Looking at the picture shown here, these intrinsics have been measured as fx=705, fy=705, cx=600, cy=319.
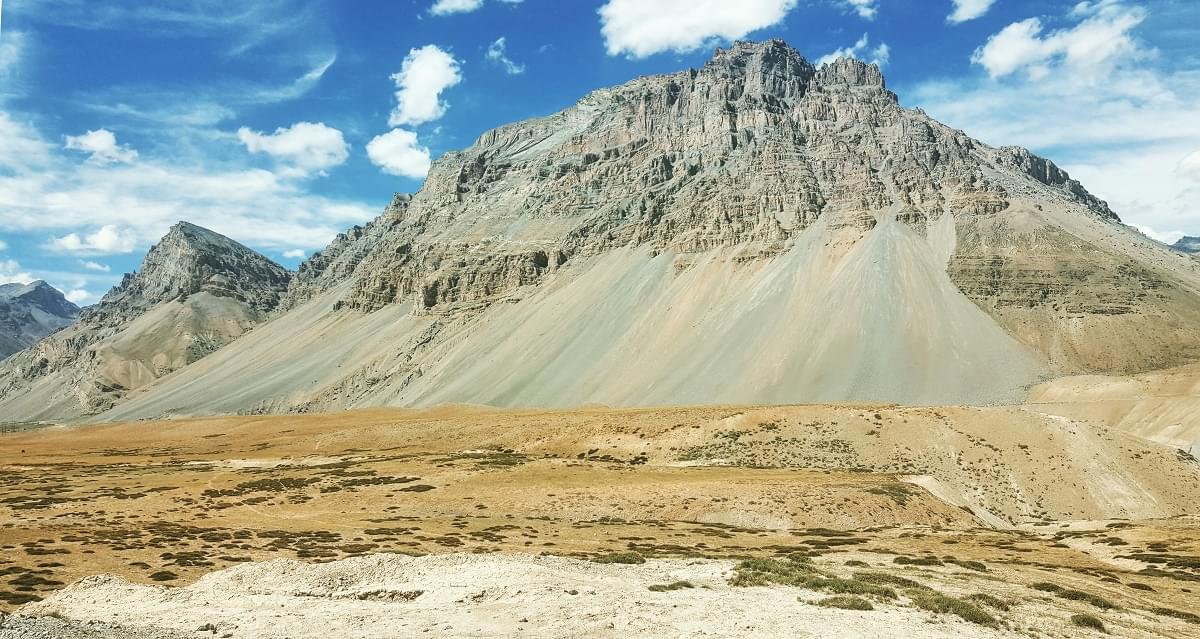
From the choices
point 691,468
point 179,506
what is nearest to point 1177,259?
point 691,468

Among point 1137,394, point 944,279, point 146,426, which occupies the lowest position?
point 146,426

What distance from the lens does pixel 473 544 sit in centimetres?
3588

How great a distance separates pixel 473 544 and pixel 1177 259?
207612 millimetres

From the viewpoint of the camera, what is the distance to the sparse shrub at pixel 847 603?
2167cm

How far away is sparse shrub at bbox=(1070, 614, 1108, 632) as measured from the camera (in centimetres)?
2034

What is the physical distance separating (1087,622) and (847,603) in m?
6.64

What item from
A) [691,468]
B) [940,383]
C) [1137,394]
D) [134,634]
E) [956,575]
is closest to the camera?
[134,634]

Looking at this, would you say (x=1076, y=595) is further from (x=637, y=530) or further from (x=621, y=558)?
(x=637, y=530)

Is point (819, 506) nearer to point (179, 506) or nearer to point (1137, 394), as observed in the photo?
point (179, 506)

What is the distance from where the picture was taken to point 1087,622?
807 inches

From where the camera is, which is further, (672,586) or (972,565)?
(972,565)

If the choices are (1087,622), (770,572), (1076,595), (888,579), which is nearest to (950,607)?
(1087,622)

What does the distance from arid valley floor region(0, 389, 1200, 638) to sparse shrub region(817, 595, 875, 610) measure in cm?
12

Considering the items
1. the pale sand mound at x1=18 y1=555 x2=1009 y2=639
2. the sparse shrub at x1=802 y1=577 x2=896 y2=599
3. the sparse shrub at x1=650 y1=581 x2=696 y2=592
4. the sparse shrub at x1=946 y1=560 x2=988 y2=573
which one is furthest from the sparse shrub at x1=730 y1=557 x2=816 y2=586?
the sparse shrub at x1=946 y1=560 x2=988 y2=573
